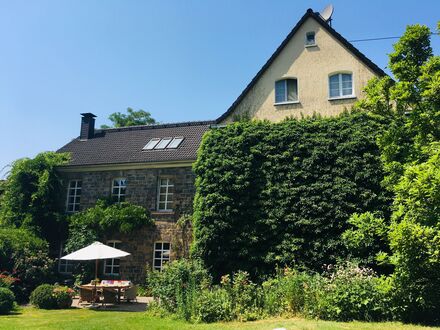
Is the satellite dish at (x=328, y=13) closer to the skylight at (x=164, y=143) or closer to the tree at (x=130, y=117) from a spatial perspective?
the skylight at (x=164, y=143)

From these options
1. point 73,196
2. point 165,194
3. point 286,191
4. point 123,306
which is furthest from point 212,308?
point 73,196

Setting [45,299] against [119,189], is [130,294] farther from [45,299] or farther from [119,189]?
[119,189]

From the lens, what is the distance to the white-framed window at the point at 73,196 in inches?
865

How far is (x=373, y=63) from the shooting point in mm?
16531

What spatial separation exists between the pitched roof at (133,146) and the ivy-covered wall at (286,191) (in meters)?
4.13

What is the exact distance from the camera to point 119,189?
21.0 metres

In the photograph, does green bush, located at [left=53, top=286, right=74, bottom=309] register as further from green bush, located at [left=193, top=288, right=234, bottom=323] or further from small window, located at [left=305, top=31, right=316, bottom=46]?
small window, located at [left=305, top=31, right=316, bottom=46]

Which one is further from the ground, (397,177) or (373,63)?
(373,63)

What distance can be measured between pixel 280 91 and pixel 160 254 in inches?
361

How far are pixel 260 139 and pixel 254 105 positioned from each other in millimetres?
2065

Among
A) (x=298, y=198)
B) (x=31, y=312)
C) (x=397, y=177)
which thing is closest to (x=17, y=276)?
(x=31, y=312)

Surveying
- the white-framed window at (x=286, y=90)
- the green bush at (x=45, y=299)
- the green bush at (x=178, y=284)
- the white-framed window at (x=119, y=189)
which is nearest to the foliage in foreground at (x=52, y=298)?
the green bush at (x=45, y=299)

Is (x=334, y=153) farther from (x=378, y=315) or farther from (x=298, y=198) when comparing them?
(x=378, y=315)

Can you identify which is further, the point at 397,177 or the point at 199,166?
the point at 199,166
